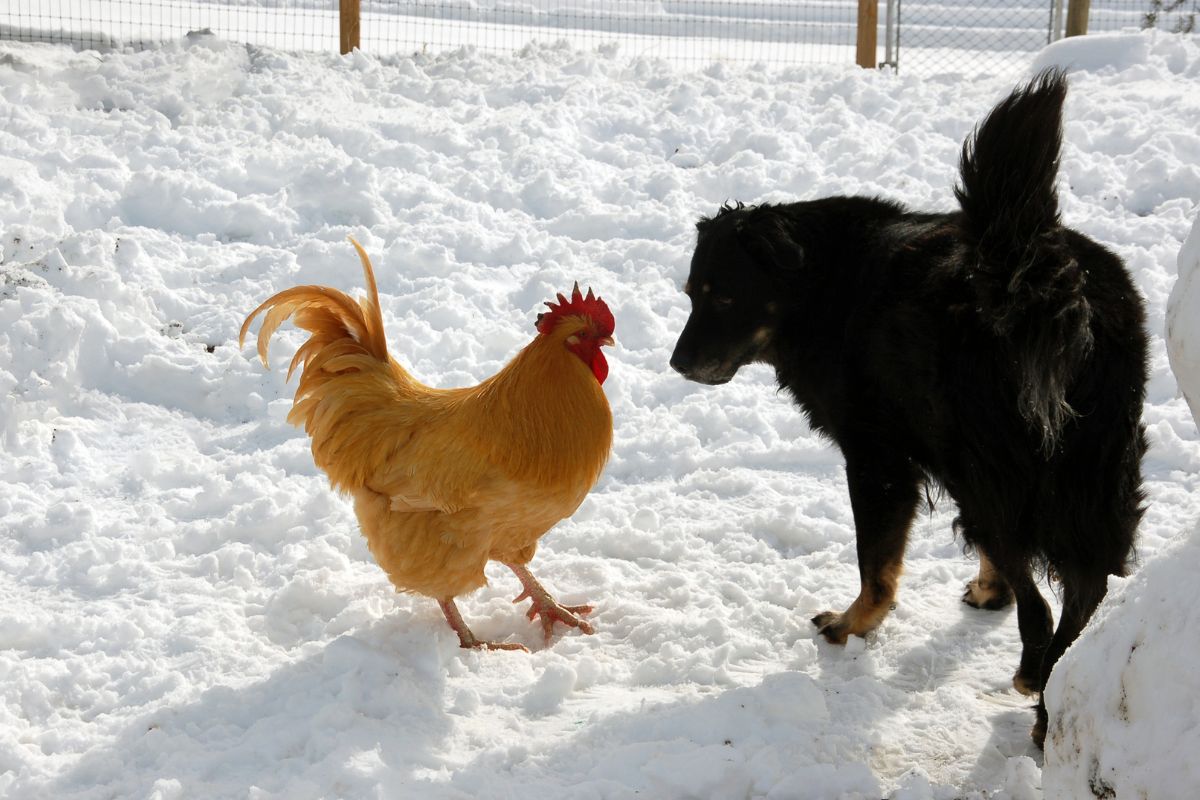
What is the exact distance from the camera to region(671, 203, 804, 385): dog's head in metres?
4.42

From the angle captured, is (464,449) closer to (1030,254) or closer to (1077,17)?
(1030,254)

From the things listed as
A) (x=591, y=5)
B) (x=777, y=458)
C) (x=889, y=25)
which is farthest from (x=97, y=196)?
(x=591, y=5)

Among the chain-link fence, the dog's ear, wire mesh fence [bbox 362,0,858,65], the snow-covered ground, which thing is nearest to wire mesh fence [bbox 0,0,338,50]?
the chain-link fence

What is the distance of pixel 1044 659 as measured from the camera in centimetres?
369

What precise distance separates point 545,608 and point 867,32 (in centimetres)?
909

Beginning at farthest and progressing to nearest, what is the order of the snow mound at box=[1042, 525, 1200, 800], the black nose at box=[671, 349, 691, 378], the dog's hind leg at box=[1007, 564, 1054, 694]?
the black nose at box=[671, 349, 691, 378] < the dog's hind leg at box=[1007, 564, 1054, 694] < the snow mound at box=[1042, 525, 1200, 800]

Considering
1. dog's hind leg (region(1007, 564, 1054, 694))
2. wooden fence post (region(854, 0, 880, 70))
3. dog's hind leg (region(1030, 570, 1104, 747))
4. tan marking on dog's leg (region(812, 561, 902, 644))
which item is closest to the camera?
dog's hind leg (region(1030, 570, 1104, 747))

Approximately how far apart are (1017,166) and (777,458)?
9.00 feet

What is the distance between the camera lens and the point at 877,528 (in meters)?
4.11

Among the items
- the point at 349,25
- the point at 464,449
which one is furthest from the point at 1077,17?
the point at 464,449

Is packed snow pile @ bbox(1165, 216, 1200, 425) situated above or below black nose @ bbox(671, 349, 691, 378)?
above

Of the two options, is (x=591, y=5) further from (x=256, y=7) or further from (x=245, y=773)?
(x=245, y=773)

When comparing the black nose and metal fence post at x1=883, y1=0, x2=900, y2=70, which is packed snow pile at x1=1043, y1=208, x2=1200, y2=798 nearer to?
the black nose

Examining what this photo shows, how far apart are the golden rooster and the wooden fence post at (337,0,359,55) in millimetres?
7430
